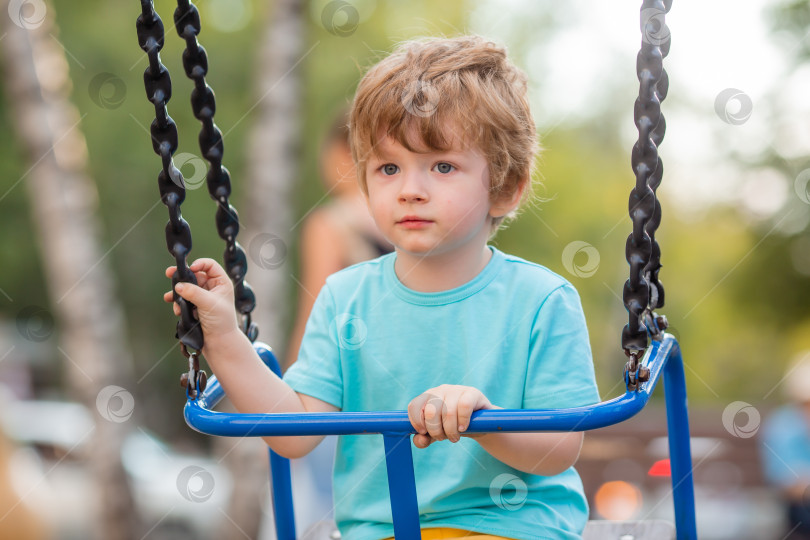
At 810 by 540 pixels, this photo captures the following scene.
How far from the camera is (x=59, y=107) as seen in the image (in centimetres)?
468

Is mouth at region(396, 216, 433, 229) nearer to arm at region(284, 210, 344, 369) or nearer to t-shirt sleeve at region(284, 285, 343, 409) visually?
t-shirt sleeve at region(284, 285, 343, 409)

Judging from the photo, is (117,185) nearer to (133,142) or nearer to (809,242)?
(133,142)

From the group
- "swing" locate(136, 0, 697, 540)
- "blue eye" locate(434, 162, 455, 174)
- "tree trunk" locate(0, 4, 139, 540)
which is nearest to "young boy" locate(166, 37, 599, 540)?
"blue eye" locate(434, 162, 455, 174)

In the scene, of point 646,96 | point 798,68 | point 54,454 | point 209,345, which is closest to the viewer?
point 646,96

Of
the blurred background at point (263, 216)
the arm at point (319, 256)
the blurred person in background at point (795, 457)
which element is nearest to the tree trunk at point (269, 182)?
the blurred background at point (263, 216)

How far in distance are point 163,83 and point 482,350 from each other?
695mm

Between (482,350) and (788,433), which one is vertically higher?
(482,350)

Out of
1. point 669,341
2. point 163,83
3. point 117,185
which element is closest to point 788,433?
point 669,341

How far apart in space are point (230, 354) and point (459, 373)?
15.7 inches

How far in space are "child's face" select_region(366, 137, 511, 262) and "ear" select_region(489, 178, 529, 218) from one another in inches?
3.2

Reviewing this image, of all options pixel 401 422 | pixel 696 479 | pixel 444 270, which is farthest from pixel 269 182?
pixel 696 479

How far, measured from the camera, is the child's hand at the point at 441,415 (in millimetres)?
1222

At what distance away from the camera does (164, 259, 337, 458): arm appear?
1468mm

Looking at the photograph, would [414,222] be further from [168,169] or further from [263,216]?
[263,216]
